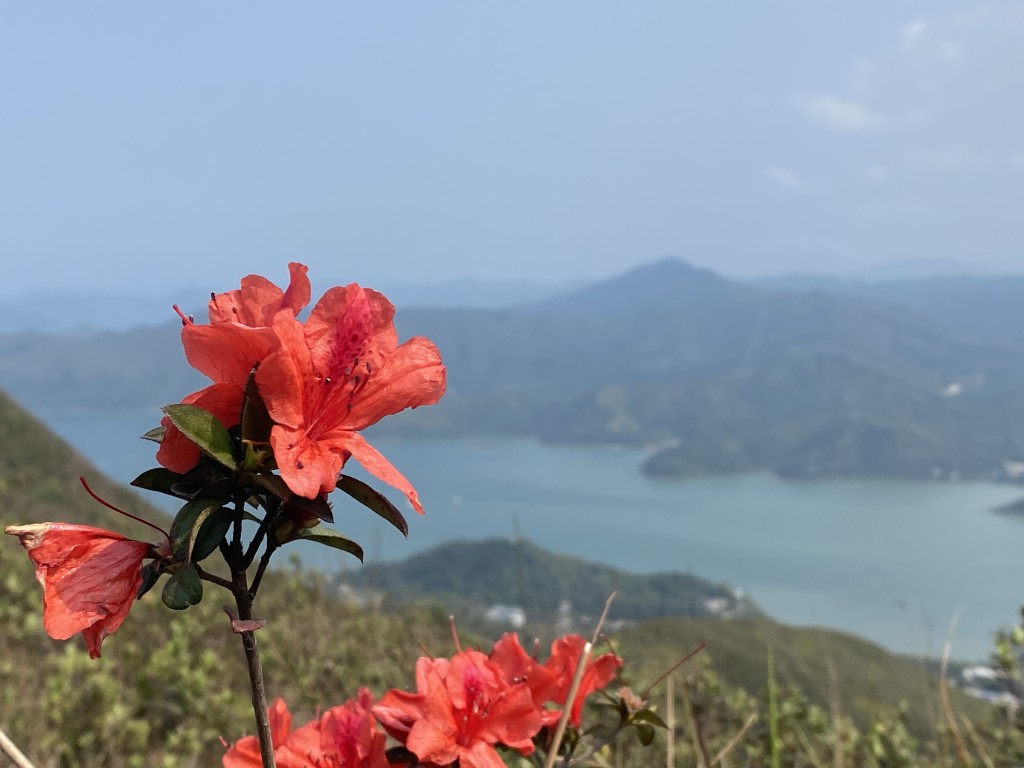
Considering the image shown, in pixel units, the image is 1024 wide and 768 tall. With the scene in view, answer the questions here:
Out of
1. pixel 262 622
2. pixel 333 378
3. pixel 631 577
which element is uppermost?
pixel 333 378

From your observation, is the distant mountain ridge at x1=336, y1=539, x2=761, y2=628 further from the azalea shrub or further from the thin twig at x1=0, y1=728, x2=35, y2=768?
the thin twig at x1=0, y1=728, x2=35, y2=768

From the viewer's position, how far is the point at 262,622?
61 cm

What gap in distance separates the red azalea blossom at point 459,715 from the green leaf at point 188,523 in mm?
361

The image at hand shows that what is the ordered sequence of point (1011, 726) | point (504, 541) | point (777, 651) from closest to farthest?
1. point (1011, 726)
2. point (777, 651)
3. point (504, 541)

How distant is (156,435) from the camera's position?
2.27 feet

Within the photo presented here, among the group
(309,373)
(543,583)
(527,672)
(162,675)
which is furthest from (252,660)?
(543,583)

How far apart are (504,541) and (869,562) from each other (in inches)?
1509

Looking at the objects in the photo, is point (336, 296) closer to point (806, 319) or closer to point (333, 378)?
point (333, 378)

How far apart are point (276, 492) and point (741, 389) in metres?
163

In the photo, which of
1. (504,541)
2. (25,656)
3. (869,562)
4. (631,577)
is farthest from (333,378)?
A: (869,562)

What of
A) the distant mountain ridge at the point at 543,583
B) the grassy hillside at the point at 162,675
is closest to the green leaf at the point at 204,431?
the grassy hillside at the point at 162,675

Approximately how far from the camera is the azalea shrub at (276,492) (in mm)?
656

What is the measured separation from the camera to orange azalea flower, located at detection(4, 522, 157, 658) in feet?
2.23

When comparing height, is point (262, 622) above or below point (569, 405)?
above
